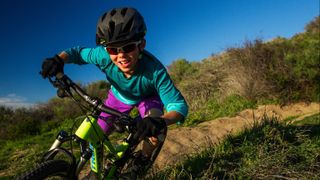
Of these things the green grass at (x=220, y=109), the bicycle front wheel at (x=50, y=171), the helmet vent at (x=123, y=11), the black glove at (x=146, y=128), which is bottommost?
the green grass at (x=220, y=109)

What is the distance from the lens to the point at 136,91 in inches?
168

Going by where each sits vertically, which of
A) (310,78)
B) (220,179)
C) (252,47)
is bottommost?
(220,179)

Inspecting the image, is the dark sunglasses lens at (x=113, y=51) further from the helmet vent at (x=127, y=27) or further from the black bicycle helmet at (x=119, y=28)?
the helmet vent at (x=127, y=27)

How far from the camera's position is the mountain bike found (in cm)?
286

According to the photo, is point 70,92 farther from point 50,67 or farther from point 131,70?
point 131,70

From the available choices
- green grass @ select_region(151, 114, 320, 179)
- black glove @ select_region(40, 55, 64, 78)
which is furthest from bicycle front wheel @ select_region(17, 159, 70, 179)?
green grass @ select_region(151, 114, 320, 179)

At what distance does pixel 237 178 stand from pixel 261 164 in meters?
0.45

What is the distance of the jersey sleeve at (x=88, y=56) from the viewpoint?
4148mm

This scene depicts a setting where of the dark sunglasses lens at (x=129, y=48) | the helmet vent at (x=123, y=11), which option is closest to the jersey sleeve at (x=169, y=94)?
the dark sunglasses lens at (x=129, y=48)

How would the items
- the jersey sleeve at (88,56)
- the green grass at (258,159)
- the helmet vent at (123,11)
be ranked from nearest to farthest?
the helmet vent at (123,11), the jersey sleeve at (88,56), the green grass at (258,159)

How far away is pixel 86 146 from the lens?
3.13 metres

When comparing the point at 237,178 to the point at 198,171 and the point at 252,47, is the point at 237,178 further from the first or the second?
the point at 252,47

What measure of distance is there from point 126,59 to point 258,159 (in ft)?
7.53

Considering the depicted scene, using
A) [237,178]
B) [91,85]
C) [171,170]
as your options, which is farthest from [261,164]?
[91,85]
